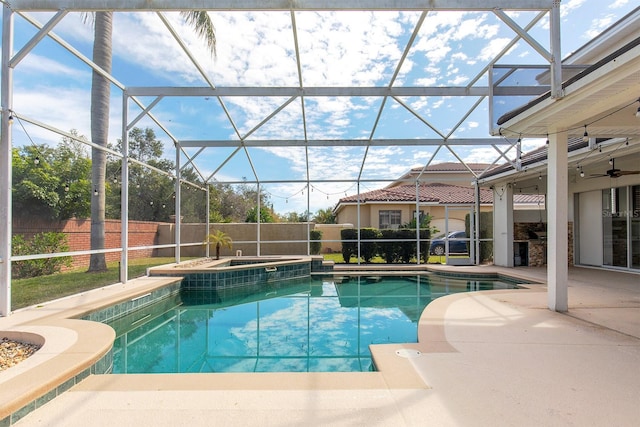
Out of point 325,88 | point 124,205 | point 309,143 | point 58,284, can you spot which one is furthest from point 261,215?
point 58,284

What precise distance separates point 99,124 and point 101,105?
1.58 feet

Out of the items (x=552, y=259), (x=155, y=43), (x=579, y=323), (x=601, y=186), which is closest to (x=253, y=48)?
(x=155, y=43)

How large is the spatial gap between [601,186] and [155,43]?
1165cm

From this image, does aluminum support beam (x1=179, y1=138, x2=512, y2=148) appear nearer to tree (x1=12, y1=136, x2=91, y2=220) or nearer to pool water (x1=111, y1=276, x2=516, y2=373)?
tree (x1=12, y1=136, x2=91, y2=220)

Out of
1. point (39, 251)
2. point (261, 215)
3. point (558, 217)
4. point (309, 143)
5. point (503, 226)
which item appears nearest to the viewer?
point (558, 217)

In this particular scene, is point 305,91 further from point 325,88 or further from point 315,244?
point 315,244

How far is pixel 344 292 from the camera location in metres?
8.82

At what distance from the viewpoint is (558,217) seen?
4.91m

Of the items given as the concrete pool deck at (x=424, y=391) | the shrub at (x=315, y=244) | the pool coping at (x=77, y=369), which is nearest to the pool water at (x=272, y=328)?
the pool coping at (x=77, y=369)

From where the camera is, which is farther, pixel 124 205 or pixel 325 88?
pixel 325 88

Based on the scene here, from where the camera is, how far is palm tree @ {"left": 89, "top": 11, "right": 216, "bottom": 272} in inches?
310

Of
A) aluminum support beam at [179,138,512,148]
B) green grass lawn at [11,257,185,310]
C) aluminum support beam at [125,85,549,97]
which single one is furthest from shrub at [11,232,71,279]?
aluminum support beam at [179,138,512,148]

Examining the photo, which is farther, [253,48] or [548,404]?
[253,48]

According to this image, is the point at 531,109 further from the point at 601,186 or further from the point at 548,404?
the point at 601,186
